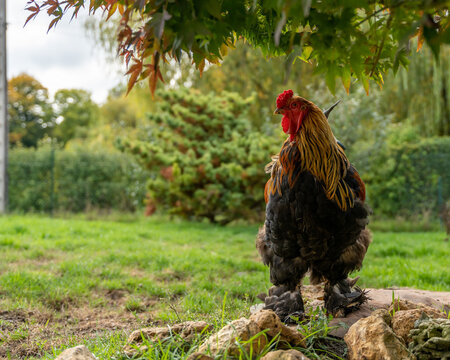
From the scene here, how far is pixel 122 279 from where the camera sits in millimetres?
5211

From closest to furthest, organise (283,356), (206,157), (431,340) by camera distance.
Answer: (283,356)
(431,340)
(206,157)

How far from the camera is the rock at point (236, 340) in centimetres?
213

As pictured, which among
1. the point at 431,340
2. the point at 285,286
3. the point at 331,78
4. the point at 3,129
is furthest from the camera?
the point at 3,129

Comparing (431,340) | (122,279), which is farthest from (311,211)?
(122,279)

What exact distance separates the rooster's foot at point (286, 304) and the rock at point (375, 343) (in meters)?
0.90

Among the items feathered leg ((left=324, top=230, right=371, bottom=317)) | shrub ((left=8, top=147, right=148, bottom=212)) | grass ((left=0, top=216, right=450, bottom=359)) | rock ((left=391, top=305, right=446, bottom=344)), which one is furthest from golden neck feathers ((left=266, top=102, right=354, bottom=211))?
shrub ((left=8, top=147, right=148, bottom=212))

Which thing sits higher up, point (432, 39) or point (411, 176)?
point (432, 39)

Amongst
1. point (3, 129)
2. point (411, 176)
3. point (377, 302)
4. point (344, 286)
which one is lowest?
point (377, 302)

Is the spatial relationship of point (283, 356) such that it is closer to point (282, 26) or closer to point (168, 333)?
point (168, 333)

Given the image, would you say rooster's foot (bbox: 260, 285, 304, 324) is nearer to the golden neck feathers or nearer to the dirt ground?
the golden neck feathers

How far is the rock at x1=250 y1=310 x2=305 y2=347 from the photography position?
2322 mm

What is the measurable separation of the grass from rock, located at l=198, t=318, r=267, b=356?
541 mm

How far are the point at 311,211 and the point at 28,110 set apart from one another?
145ft

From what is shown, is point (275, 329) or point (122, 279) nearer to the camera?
point (275, 329)
